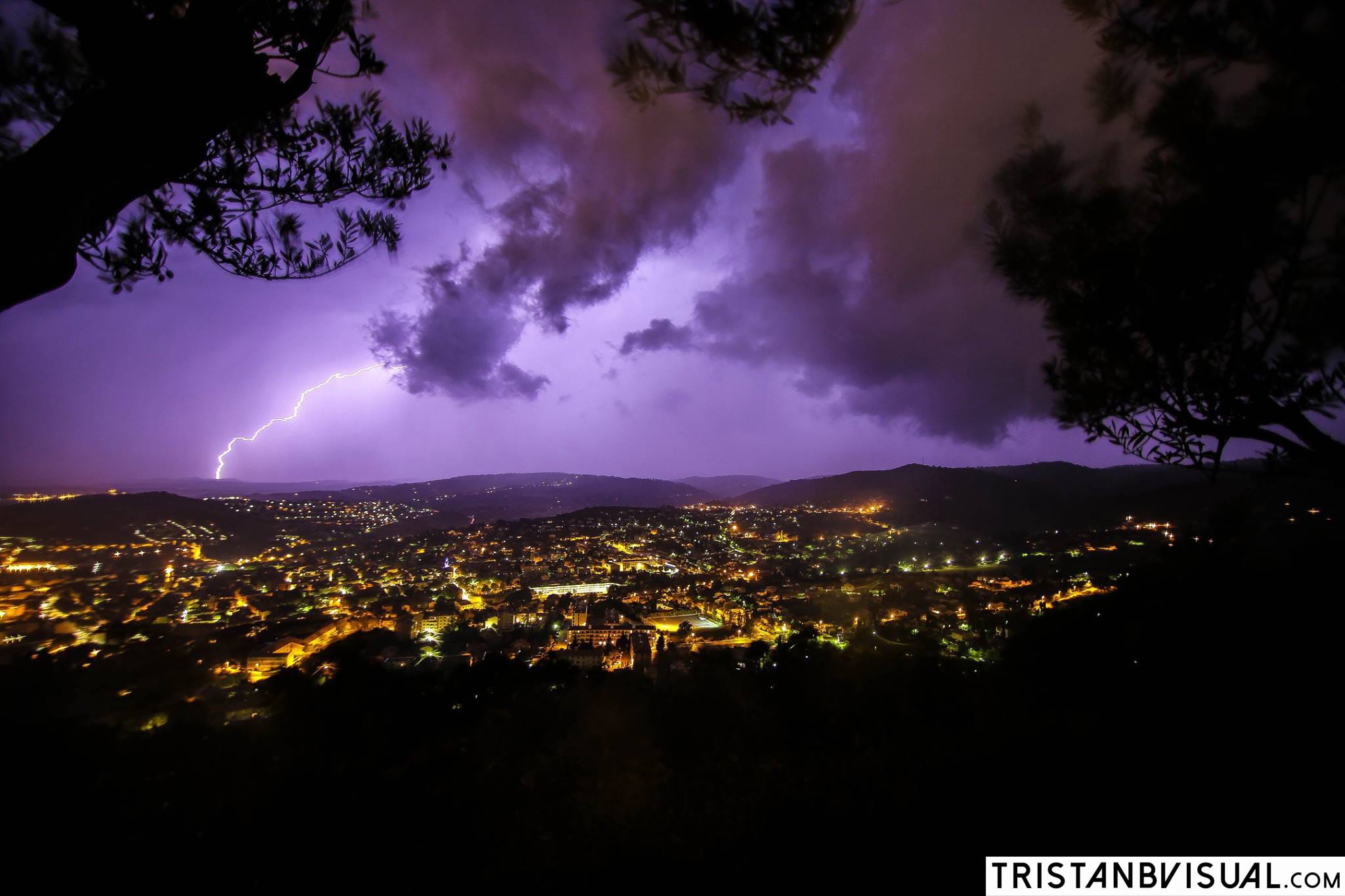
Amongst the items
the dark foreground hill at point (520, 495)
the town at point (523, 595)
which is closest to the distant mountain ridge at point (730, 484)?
the dark foreground hill at point (520, 495)

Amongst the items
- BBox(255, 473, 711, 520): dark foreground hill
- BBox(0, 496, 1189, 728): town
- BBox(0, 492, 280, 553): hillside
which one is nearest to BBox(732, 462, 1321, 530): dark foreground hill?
BBox(0, 496, 1189, 728): town

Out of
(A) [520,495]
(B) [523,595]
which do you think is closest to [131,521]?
(B) [523,595]

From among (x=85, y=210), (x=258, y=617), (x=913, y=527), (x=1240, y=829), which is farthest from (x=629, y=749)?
(x=913, y=527)

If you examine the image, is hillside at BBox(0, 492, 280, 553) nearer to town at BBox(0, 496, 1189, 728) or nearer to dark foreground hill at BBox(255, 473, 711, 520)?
town at BBox(0, 496, 1189, 728)

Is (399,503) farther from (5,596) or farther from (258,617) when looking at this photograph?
(258,617)

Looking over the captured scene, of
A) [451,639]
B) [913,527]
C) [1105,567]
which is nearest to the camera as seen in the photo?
[451,639]

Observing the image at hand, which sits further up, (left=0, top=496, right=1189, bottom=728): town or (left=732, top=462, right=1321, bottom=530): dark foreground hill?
(left=732, top=462, right=1321, bottom=530): dark foreground hill
